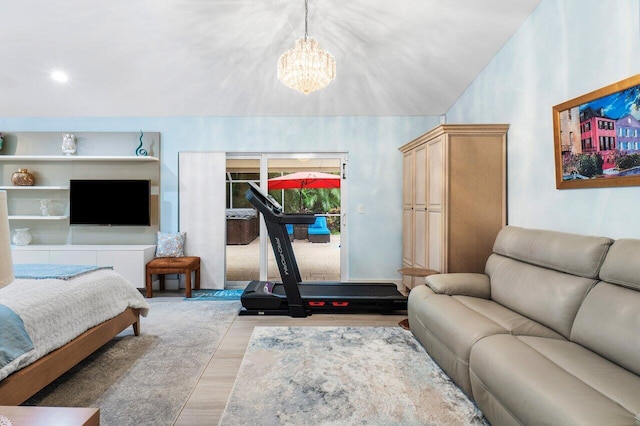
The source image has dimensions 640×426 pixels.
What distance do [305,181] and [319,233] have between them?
2058mm

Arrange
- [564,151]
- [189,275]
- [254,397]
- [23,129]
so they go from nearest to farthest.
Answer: [254,397] < [564,151] < [189,275] < [23,129]

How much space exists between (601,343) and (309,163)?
4.08 metres

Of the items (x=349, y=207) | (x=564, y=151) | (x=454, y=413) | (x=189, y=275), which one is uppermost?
(x=564, y=151)

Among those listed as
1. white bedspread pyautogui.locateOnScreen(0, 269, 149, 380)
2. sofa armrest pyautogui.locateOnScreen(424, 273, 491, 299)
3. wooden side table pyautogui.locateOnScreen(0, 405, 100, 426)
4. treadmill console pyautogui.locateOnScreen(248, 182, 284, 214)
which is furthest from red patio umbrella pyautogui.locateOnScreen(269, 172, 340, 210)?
wooden side table pyautogui.locateOnScreen(0, 405, 100, 426)

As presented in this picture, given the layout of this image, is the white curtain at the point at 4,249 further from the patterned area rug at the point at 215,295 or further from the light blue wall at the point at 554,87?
the patterned area rug at the point at 215,295

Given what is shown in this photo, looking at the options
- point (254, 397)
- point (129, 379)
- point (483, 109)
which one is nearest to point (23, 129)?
point (129, 379)

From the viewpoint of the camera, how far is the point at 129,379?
230 centimetres

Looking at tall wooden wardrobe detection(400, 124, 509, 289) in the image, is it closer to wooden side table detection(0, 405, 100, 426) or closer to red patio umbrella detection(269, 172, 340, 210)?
red patio umbrella detection(269, 172, 340, 210)

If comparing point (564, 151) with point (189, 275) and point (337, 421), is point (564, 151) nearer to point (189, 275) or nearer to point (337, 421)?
point (337, 421)

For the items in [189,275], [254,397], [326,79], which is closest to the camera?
[254,397]

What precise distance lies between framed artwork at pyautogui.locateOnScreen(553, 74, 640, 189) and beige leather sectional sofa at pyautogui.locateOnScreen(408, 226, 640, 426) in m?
0.44

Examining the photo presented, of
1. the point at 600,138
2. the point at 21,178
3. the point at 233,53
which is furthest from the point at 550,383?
the point at 21,178

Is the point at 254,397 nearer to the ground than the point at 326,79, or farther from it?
nearer to the ground

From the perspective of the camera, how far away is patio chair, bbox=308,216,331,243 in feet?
24.1
